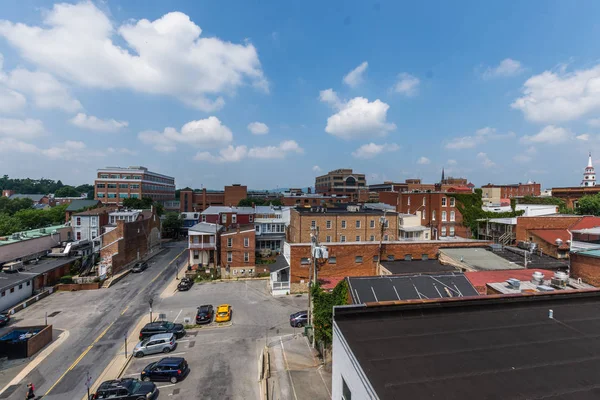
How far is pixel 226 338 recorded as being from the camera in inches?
915

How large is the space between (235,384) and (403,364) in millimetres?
14288

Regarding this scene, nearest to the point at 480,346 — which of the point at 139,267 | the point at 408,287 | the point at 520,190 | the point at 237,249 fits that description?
the point at 408,287

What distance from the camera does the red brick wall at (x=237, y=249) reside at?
39.7m

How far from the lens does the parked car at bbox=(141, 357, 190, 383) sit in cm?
1773

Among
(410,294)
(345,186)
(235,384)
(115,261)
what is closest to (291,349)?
(235,384)

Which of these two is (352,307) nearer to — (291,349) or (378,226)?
(291,349)

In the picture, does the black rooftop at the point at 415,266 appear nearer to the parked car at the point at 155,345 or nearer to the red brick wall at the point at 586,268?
the red brick wall at the point at 586,268

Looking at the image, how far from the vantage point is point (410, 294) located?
2023 cm

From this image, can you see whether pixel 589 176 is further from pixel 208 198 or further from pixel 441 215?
pixel 208 198

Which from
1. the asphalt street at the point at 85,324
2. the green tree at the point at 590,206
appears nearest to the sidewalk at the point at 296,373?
the asphalt street at the point at 85,324

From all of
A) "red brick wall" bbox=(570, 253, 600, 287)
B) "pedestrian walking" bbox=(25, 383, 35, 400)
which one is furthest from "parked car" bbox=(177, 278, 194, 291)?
"red brick wall" bbox=(570, 253, 600, 287)

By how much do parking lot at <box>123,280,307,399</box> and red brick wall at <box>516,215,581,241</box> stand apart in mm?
28703

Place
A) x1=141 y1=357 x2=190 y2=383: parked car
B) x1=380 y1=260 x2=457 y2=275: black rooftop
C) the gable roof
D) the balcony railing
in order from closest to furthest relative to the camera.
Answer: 1. x1=141 y1=357 x2=190 y2=383: parked car
2. x1=380 y1=260 x2=457 y2=275: black rooftop
3. the balcony railing
4. the gable roof

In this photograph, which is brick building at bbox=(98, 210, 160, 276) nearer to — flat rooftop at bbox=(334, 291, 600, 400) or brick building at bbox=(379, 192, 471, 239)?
flat rooftop at bbox=(334, 291, 600, 400)
